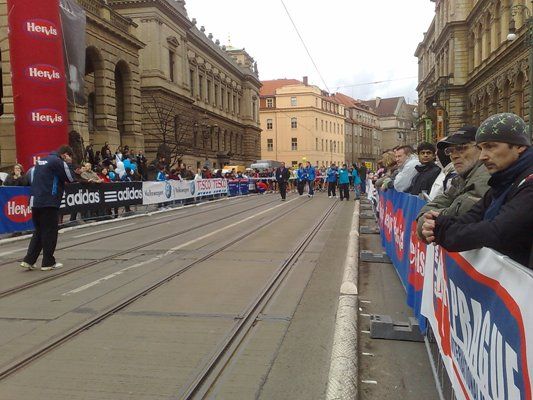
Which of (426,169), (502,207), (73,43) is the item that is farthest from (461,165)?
(73,43)

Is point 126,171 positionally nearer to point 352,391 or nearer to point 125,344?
point 125,344

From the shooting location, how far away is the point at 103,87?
3081 cm

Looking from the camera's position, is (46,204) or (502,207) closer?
(502,207)

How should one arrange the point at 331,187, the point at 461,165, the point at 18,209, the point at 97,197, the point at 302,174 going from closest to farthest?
the point at 461,165 < the point at 18,209 < the point at 97,197 < the point at 331,187 < the point at 302,174

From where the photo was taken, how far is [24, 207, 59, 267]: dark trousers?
7891 mm

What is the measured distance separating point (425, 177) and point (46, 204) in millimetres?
5683

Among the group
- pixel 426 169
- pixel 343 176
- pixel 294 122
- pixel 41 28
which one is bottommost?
pixel 343 176

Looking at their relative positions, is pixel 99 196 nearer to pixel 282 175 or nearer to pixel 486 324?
pixel 282 175

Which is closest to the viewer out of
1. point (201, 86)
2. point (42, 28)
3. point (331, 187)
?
point (42, 28)

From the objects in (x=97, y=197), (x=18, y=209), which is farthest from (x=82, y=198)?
(x=18, y=209)

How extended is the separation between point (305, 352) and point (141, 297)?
2630mm

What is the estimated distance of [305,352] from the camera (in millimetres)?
4469

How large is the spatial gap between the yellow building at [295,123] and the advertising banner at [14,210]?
85149mm

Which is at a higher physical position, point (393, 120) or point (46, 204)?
point (393, 120)
